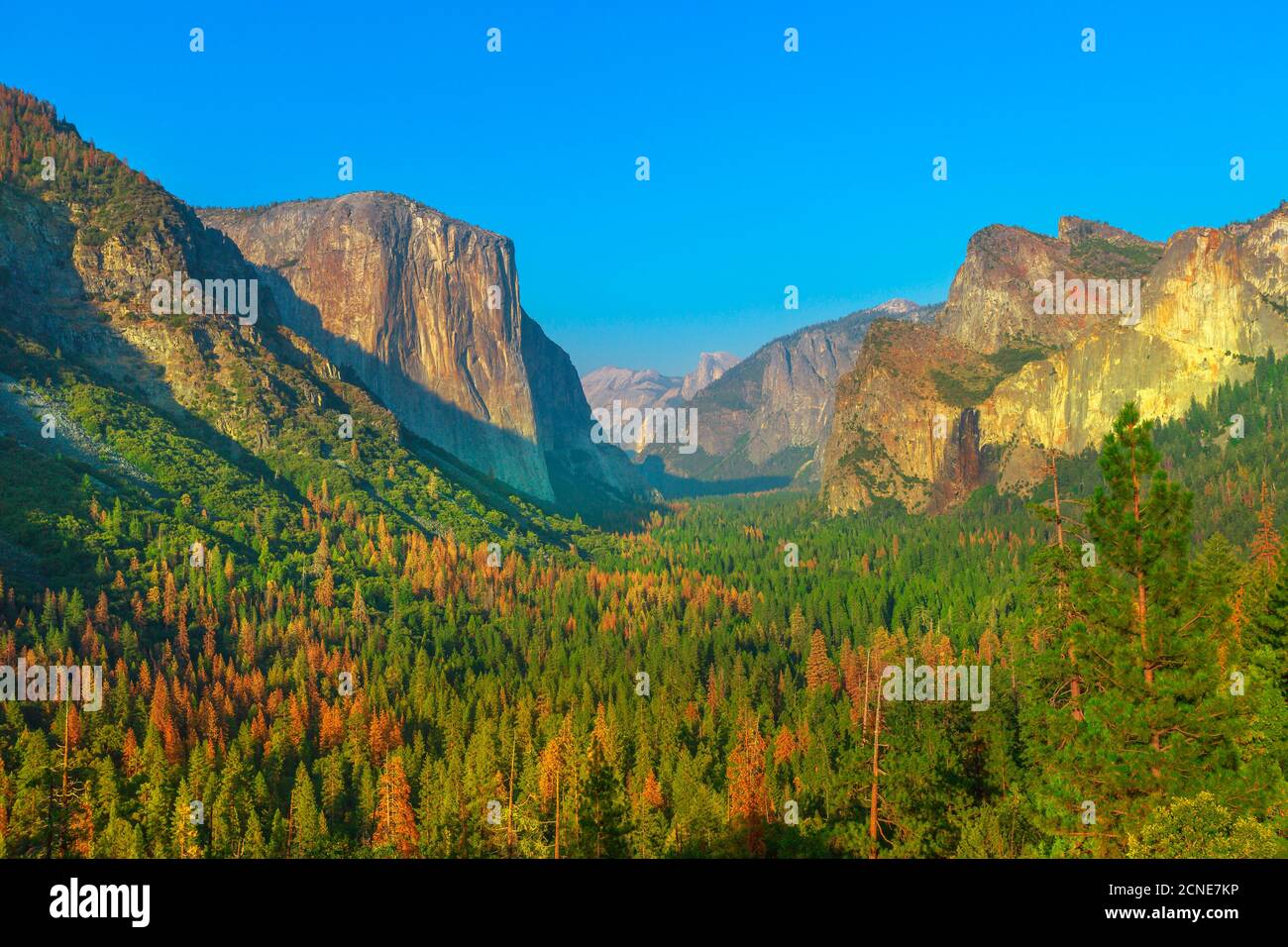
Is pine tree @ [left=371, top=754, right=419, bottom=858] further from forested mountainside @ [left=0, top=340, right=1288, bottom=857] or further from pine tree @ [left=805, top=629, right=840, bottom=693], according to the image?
pine tree @ [left=805, top=629, right=840, bottom=693]

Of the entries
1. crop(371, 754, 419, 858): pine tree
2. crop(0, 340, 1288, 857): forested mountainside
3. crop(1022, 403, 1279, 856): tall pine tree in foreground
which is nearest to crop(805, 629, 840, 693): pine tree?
crop(0, 340, 1288, 857): forested mountainside

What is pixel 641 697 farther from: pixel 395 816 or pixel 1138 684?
pixel 1138 684

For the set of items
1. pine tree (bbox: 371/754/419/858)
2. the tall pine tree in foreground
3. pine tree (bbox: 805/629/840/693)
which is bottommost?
pine tree (bbox: 371/754/419/858)

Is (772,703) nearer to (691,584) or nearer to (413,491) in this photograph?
(691,584)

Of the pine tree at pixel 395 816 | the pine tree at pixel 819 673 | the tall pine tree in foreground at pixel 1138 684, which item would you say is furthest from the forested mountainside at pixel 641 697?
the pine tree at pixel 819 673

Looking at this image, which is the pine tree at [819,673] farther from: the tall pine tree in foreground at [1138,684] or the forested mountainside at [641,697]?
the tall pine tree in foreground at [1138,684]

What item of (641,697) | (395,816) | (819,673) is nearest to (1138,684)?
(395,816)

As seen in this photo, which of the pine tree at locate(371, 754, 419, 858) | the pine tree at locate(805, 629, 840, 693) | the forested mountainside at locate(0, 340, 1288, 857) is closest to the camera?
the forested mountainside at locate(0, 340, 1288, 857)
